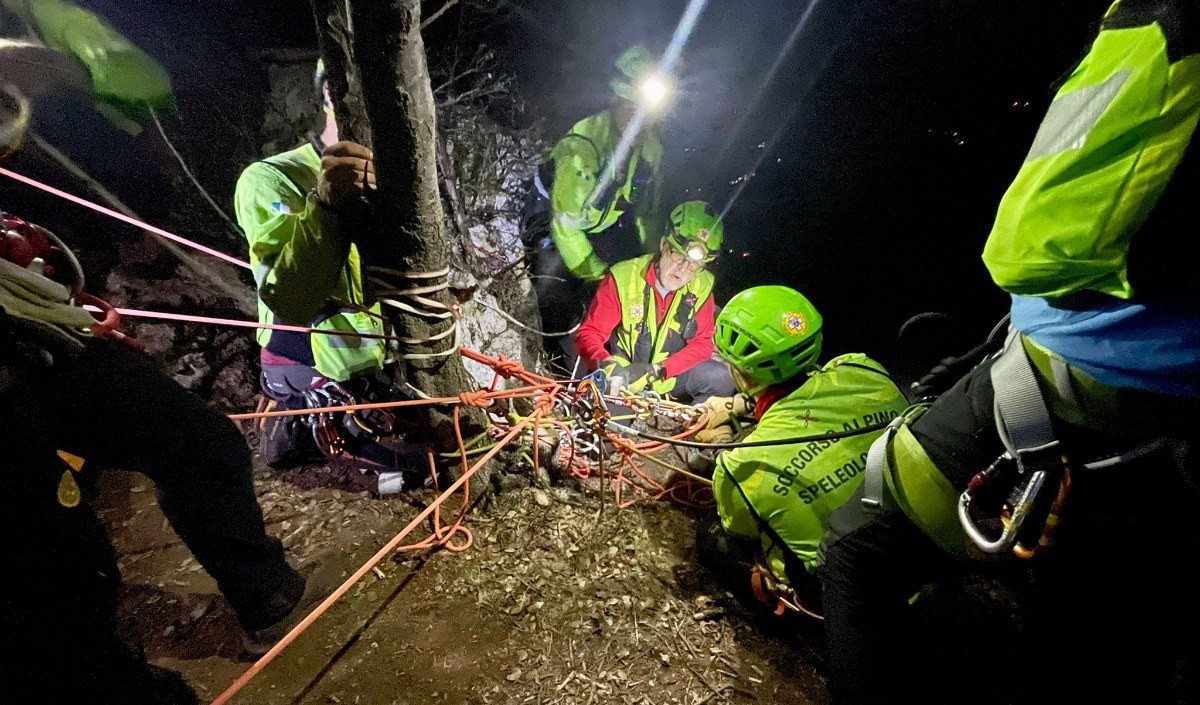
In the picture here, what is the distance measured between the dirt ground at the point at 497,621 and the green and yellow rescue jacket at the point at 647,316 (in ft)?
10.4

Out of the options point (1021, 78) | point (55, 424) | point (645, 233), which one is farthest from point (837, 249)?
point (55, 424)

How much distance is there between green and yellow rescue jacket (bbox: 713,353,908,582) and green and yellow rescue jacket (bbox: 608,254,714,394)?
343cm

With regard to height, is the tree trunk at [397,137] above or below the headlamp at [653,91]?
below

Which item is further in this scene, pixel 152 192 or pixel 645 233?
pixel 645 233

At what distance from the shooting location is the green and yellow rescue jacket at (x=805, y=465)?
7.54 feet

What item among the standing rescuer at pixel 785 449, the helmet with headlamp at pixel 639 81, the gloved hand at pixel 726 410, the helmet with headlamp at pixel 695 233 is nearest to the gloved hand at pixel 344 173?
the standing rescuer at pixel 785 449

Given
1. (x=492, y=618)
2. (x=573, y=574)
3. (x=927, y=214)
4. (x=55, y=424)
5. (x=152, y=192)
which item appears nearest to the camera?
(x=55, y=424)

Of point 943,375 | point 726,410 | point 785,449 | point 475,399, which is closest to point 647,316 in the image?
point 726,410

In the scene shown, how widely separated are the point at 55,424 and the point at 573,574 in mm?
2336

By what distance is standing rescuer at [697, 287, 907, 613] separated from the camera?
7.61 ft

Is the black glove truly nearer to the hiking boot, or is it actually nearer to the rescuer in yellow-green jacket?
the rescuer in yellow-green jacket

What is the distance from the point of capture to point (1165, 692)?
2492mm

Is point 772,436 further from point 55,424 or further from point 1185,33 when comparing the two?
point 55,424

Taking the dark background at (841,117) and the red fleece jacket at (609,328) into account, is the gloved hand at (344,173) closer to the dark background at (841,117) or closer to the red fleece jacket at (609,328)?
the red fleece jacket at (609,328)
